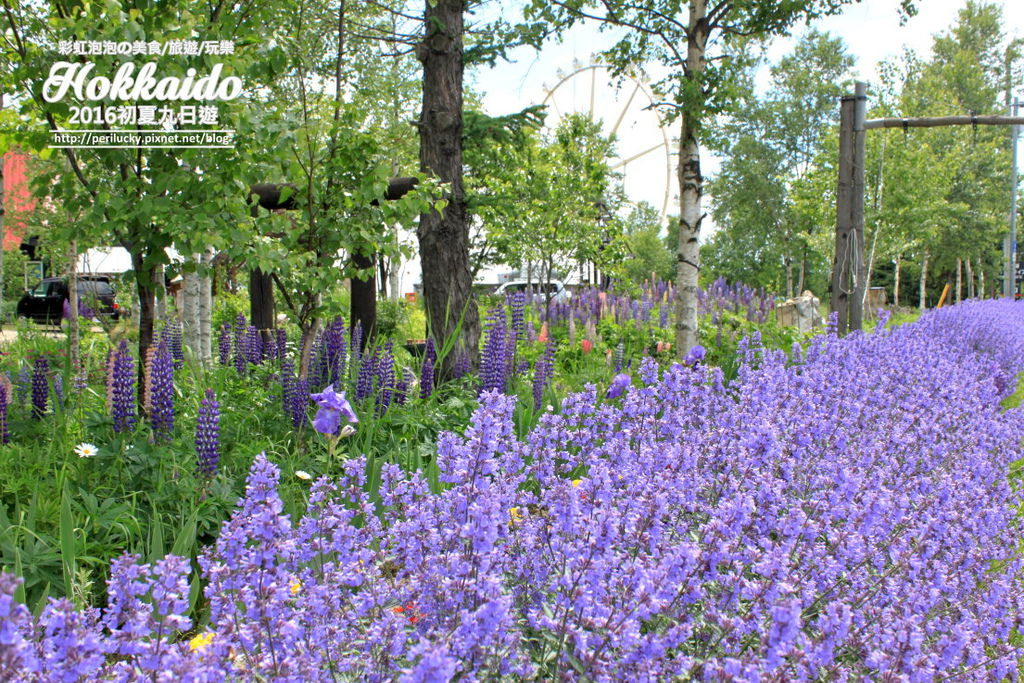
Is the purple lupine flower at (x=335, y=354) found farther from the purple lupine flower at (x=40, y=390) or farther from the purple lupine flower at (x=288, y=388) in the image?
the purple lupine flower at (x=40, y=390)

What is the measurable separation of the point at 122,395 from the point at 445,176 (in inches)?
149

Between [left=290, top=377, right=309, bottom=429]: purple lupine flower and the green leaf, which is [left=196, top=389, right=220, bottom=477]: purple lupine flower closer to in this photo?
the green leaf

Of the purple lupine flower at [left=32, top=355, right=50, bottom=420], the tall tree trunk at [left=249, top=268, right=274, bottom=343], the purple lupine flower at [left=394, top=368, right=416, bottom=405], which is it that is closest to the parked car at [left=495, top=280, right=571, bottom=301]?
the tall tree trunk at [left=249, top=268, right=274, bottom=343]

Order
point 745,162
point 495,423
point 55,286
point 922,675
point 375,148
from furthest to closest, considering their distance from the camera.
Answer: point 745,162, point 55,286, point 375,148, point 495,423, point 922,675

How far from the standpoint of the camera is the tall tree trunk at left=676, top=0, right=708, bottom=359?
8594mm

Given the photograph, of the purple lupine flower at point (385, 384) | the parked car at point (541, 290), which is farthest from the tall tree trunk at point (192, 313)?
the parked car at point (541, 290)

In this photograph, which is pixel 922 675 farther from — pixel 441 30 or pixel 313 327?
pixel 441 30

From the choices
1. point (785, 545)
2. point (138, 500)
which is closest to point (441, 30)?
point (138, 500)

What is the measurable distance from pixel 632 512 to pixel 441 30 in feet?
18.3

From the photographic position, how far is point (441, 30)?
680 centimetres

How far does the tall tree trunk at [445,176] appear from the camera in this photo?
Result: 6773 millimetres

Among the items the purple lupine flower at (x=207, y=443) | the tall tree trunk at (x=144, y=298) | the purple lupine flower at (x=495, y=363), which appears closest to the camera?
the purple lupine flower at (x=207, y=443)

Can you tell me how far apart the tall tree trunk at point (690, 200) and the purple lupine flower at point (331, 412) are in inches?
217

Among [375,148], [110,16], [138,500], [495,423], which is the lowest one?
[138,500]
